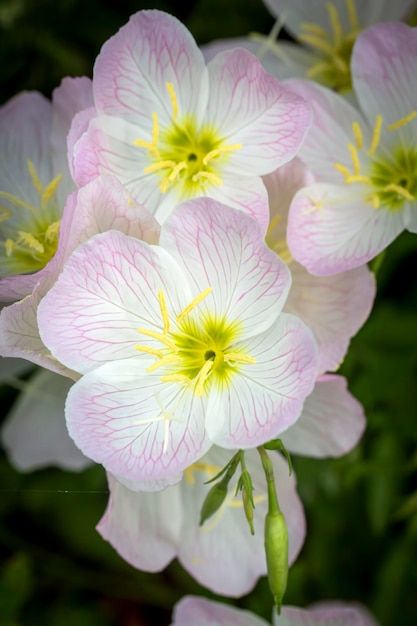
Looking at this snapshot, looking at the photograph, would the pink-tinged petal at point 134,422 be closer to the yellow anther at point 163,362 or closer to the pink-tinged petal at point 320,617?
the yellow anther at point 163,362

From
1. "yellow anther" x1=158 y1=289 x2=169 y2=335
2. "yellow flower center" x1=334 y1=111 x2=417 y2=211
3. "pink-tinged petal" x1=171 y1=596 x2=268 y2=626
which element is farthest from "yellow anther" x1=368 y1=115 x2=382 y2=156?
"pink-tinged petal" x1=171 y1=596 x2=268 y2=626

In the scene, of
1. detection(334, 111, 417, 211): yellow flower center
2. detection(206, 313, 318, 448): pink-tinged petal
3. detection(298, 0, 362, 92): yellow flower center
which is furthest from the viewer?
detection(298, 0, 362, 92): yellow flower center

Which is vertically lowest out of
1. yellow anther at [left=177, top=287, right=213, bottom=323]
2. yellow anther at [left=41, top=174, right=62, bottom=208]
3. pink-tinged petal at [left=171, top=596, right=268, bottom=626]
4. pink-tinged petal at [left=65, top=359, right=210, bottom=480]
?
pink-tinged petal at [left=171, top=596, right=268, bottom=626]

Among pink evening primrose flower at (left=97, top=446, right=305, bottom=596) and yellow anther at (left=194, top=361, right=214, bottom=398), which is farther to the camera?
pink evening primrose flower at (left=97, top=446, right=305, bottom=596)

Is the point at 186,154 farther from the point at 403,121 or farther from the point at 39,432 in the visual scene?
the point at 39,432

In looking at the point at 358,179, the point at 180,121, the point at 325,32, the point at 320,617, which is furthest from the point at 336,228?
the point at 320,617

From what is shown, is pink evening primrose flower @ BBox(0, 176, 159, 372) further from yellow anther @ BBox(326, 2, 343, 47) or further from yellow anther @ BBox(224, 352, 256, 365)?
yellow anther @ BBox(326, 2, 343, 47)
